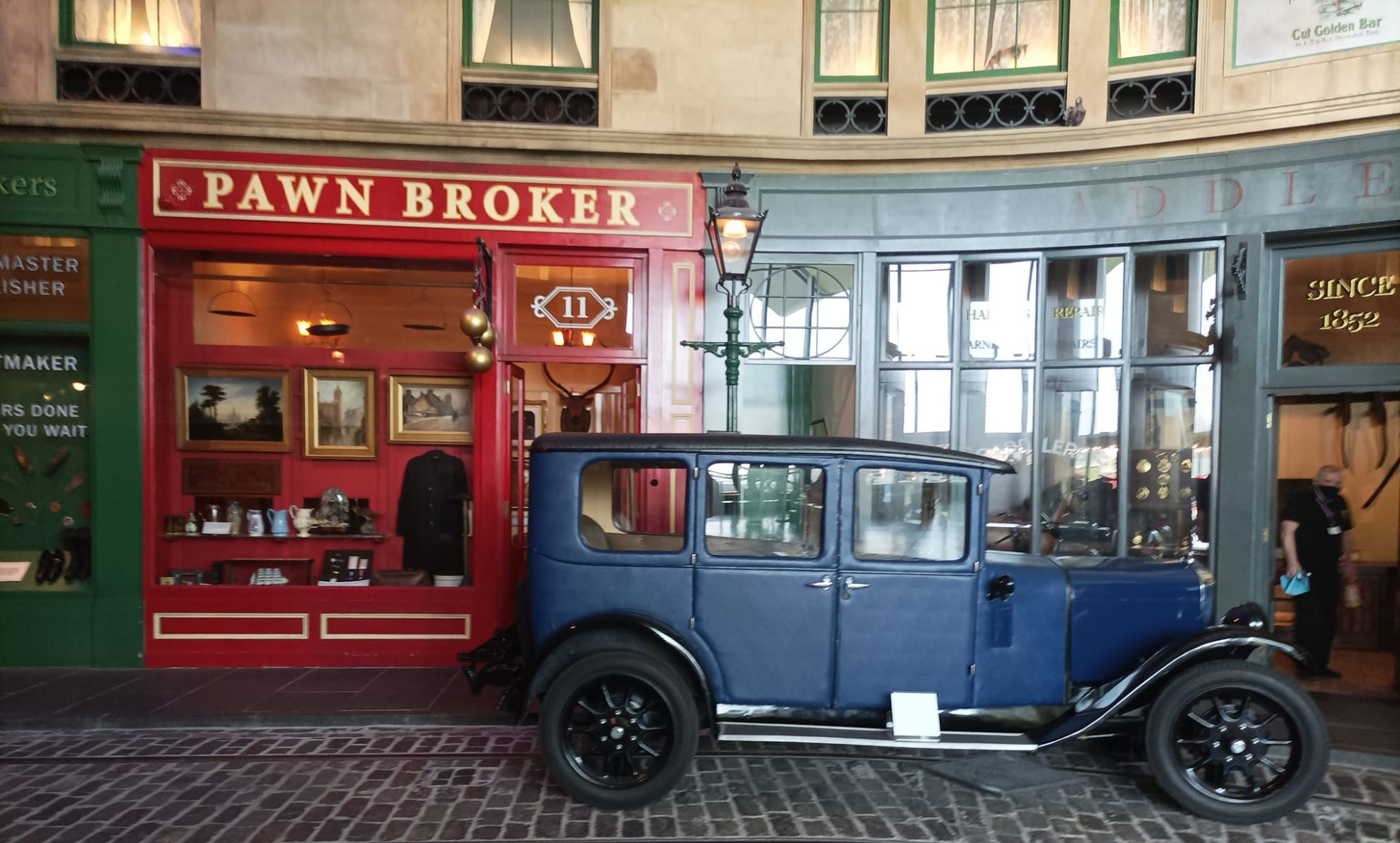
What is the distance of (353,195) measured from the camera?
22.4ft

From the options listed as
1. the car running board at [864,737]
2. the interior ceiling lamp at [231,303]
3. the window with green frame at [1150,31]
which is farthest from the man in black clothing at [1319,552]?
the interior ceiling lamp at [231,303]

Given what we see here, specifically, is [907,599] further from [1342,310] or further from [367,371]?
[367,371]

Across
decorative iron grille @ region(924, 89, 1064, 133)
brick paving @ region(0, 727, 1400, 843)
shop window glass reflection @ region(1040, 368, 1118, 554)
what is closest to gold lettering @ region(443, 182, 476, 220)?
decorative iron grille @ region(924, 89, 1064, 133)

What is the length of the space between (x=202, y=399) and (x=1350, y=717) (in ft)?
31.7

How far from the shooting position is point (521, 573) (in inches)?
279

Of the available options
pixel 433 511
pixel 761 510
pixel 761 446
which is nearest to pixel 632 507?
pixel 761 510

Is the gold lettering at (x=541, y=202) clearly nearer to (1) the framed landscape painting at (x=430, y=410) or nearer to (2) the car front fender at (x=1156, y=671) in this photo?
(1) the framed landscape painting at (x=430, y=410)

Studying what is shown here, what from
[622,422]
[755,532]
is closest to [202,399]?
[622,422]

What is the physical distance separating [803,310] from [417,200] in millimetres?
3555

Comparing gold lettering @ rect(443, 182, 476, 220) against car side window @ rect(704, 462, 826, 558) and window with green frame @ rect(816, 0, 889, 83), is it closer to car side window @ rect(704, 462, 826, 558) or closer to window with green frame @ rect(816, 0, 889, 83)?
window with green frame @ rect(816, 0, 889, 83)

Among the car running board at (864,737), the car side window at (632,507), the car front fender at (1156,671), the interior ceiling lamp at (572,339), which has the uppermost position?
the interior ceiling lamp at (572,339)

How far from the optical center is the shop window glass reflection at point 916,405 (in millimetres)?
7082

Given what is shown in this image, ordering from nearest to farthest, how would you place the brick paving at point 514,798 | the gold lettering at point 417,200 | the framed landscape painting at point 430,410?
the brick paving at point 514,798
the gold lettering at point 417,200
the framed landscape painting at point 430,410

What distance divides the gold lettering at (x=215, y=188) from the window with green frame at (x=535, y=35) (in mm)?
2334
